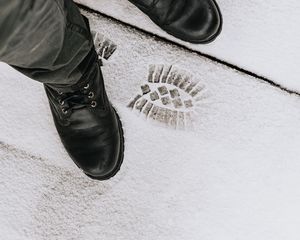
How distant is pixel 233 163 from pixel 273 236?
21 centimetres

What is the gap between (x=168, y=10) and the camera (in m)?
1.11

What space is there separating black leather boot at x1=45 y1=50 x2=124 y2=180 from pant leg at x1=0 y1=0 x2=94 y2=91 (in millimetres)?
110

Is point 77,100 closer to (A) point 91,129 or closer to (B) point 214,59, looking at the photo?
(A) point 91,129

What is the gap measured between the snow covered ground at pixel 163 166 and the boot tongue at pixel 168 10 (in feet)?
0.28

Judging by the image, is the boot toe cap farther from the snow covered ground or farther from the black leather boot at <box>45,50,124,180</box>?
the black leather boot at <box>45,50,124,180</box>

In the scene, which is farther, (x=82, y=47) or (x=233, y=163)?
(x=233, y=163)

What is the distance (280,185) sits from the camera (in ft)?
3.72

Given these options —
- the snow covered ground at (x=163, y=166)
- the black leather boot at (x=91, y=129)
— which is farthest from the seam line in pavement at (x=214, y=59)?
the black leather boot at (x=91, y=129)

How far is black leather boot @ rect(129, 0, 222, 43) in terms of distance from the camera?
110cm

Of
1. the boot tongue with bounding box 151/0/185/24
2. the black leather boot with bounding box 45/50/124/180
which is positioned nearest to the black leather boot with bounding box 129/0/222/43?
the boot tongue with bounding box 151/0/185/24

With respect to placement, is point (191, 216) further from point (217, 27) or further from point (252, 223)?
point (217, 27)

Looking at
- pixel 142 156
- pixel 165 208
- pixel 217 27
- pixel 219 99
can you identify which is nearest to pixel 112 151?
pixel 142 156

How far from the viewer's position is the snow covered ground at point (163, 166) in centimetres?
113

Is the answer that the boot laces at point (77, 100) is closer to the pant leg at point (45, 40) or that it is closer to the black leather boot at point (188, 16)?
the pant leg at point (45, 40)
